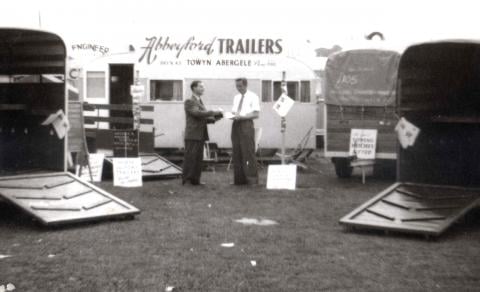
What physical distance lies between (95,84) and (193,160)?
7.87 metres

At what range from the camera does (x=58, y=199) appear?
929cm

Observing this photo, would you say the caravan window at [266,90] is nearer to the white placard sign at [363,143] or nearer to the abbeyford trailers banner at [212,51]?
the abbeyford trailers banner at [212,51]

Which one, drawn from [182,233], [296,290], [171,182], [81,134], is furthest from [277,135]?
[296,290]

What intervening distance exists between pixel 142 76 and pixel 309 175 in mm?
5503

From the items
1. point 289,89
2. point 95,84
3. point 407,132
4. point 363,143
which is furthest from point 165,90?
point 407,132

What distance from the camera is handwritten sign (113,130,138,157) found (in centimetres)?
1446

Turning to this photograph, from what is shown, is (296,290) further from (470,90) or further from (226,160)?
(226,160)

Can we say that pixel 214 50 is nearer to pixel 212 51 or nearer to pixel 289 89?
pixel 212 51

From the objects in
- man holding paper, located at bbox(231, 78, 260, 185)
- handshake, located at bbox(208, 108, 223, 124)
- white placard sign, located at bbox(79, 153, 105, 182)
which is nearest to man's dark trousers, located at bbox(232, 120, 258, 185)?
man holding paper, located at bbox(231, 78, 260, 185)

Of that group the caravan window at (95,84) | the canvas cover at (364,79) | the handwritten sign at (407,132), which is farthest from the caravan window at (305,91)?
the handwritten sign at (407,132)

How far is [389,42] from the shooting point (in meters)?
15.8

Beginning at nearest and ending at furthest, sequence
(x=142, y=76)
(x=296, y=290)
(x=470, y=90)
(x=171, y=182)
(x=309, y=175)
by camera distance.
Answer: (x=296, y=290) → (x=470, y=90) → (x=171, y=182) → (x=309, y=175) → (x=142, y=76)

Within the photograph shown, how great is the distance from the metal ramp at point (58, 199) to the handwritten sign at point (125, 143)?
440 centimetres

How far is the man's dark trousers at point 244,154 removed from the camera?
555 inches
